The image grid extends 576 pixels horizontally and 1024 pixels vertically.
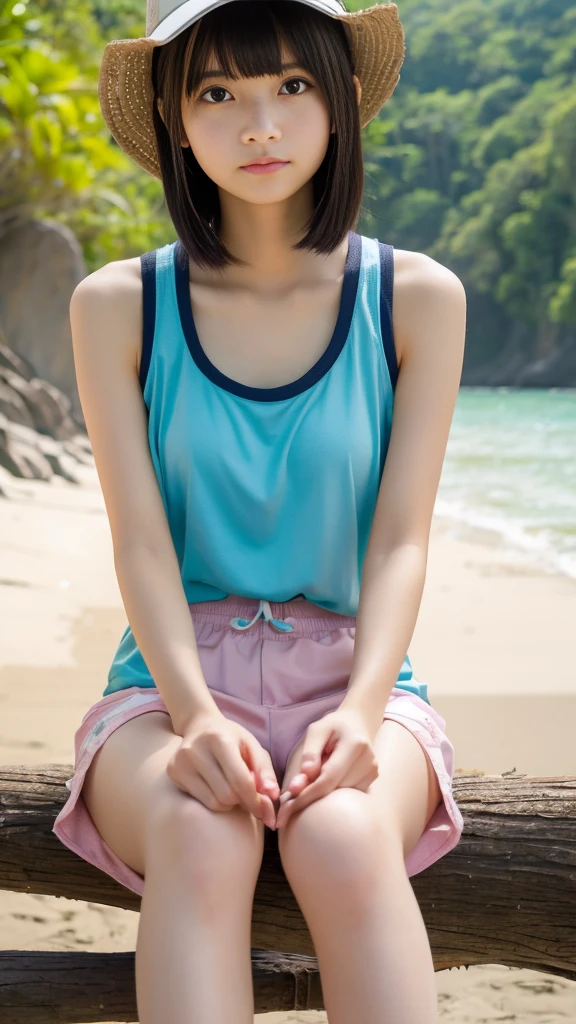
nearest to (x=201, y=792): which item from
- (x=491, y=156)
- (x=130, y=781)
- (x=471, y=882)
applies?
(x=130, y=781)

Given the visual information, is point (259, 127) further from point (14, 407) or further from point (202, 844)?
point (14, 407)

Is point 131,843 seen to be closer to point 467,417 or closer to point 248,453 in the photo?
point 248,453

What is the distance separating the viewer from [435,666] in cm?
538

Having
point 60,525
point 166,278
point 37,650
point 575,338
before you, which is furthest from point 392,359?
point 575,338

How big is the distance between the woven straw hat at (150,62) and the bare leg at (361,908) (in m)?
1.05

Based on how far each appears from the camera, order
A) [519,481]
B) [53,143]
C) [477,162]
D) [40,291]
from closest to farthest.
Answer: [53,143] → [519,481] → [40,291] → [477,162]

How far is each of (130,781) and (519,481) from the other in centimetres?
1287

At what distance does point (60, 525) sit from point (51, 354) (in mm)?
6879

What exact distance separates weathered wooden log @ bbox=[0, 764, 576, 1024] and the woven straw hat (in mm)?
1025

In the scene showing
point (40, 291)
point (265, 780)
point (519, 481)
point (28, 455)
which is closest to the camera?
point (265, 780)

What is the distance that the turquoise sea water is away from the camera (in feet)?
30.6

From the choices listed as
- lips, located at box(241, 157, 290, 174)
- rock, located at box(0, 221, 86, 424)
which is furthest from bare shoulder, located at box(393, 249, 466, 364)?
rock, located at box(0, 221, 86, 424)

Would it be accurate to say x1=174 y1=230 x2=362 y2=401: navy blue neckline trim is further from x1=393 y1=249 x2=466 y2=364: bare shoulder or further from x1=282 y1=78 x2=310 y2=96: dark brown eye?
x1=282 y1=78 x2=310 y2=96: dark brown eye

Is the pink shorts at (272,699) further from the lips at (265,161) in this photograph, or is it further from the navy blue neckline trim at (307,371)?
the lips at (265,161)
